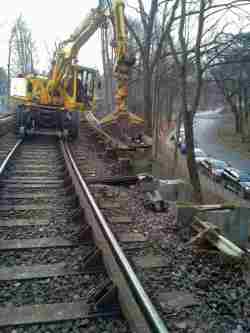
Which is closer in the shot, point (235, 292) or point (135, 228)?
point (235, 292)

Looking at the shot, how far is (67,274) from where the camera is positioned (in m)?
4.14

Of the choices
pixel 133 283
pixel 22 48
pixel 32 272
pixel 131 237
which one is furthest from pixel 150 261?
pixel 22 48

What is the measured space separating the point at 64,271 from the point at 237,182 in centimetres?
2102

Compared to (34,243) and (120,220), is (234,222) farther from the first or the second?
(34,243)

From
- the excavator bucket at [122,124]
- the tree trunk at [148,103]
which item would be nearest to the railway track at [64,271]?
the excavator bucket at [122,124]

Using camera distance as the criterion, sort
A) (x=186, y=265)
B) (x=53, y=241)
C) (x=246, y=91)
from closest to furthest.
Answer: (x=186, y=265)
(x=53, y=241)
(x=246, y=91)

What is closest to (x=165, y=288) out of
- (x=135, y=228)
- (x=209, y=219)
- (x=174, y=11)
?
(x=135, y=228)

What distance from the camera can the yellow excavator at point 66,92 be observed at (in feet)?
50.2

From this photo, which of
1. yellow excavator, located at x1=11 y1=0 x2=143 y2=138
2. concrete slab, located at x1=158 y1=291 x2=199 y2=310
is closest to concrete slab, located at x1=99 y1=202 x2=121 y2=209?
concrete slab, located at x1=158 y1=291 x2=199 y2=310

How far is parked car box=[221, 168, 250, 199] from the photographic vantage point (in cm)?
2283

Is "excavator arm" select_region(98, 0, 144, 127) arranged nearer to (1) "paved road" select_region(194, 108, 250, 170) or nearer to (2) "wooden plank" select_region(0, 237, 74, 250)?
(2) "wooden plank" select_region(0, 237, 74, 250)

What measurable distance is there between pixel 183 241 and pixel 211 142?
46.7 metres

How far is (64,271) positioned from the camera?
4.21m

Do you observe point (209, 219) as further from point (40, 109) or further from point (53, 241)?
point (40, 109)
